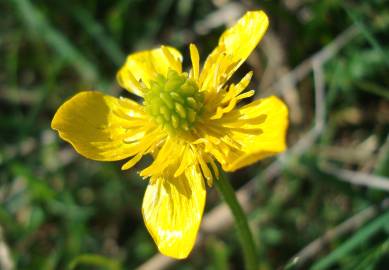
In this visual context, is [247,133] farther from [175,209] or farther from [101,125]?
[101,125]

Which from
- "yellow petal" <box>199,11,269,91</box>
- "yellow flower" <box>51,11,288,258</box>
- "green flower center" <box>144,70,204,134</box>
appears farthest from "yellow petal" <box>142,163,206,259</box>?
"yellow petal" <box>199,11,269,91</box>

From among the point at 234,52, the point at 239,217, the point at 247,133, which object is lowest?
the point at 239,217

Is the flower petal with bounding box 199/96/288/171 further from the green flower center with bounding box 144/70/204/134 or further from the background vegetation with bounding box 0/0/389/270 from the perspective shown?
the background vegetation with bounding box 0/0/389/270

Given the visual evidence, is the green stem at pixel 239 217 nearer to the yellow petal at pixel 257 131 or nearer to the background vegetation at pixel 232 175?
the yellow petal at pixel 257 131

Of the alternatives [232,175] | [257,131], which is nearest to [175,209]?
[257,131]

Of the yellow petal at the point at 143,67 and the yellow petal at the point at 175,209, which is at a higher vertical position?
the yellow petal at the point at 143,67

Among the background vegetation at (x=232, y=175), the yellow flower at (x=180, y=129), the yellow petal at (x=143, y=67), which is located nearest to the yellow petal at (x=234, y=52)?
the yellow flower at (x=180, y=129)

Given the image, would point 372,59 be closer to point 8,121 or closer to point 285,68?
point 285,68
